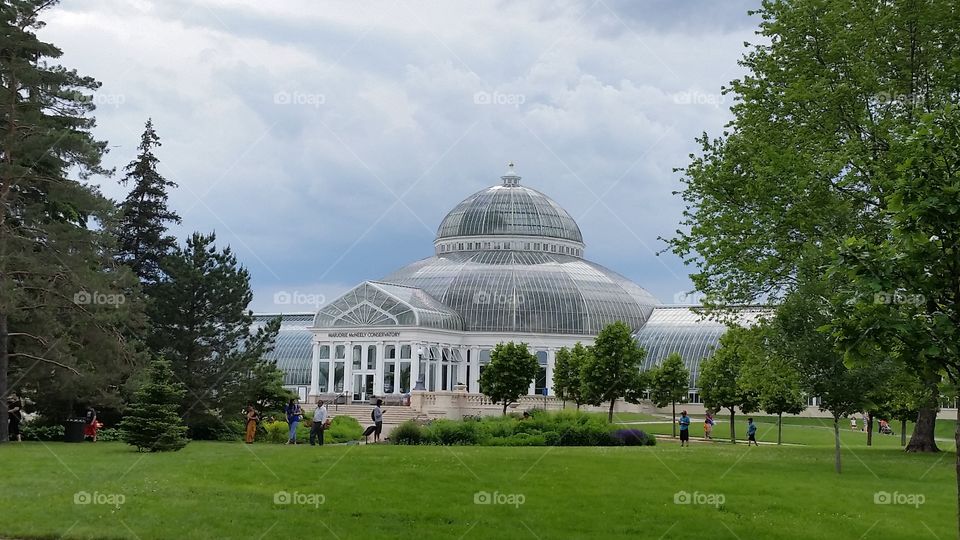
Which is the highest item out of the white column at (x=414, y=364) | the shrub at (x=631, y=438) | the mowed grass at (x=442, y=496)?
the white column at (x=414, y=364)

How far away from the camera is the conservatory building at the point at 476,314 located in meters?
78.7

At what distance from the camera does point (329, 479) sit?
20469 millimetres

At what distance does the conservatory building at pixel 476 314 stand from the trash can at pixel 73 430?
35.1 m

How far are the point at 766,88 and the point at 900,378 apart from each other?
370 inches

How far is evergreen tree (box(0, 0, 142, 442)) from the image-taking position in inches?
1258

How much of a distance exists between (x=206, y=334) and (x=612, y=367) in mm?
26050

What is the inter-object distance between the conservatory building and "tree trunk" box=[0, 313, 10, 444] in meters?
38.4

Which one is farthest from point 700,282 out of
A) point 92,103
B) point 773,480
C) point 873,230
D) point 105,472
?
point 92,103

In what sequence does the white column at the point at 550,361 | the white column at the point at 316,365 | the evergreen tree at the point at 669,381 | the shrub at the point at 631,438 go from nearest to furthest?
1. the shrub at the point at 631,438
2. the evergreen tree at the point at 669,381
3. the white column at the point at 316,365
4. the white column at the point at 550,361

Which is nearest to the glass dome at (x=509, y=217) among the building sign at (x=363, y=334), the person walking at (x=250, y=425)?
the building sign at (x=363, y=334)

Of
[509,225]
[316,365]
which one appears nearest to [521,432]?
[316,365]

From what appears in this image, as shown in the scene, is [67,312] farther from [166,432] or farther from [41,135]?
[166,432]

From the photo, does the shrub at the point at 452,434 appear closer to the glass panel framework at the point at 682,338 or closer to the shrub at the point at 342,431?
the shrub at the point at 342,431

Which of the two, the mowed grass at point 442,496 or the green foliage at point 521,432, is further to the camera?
the green foliage at point 521,432
